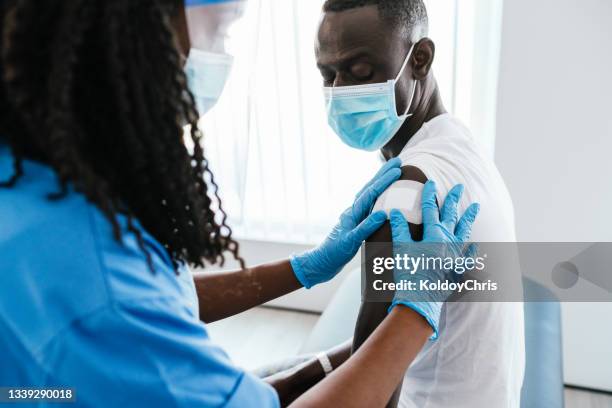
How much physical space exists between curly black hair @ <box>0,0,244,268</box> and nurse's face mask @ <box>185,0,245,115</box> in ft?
0.15

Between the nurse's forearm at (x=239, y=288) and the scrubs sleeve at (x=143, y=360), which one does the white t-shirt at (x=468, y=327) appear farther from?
the scrubs sleeve at (x=143, y=360)

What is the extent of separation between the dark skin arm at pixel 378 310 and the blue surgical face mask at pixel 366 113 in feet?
0.65

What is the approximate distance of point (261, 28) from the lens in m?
2.15

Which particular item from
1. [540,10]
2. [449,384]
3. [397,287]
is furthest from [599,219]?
[397,287]

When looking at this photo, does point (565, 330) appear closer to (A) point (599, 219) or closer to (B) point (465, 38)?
(A) point (599, 219)

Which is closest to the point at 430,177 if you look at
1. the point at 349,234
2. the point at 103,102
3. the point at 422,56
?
the point at 349,234

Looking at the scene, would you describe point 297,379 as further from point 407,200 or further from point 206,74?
point 206,74

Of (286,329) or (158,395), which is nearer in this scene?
(158,395)

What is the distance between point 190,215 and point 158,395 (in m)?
0.26

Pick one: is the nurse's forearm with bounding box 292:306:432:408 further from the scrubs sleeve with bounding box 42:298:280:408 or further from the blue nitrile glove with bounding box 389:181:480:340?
the scrubs sleeve with bounding box 42:298:280:408

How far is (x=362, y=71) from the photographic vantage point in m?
1.11

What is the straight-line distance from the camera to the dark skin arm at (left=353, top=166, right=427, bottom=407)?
0.98 metres

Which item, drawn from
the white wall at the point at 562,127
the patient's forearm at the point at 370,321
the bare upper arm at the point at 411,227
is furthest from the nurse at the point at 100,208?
the white wall at the point at 562,127

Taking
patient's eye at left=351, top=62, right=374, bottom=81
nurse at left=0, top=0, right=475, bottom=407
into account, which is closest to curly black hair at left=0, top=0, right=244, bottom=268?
nurse at left=0, top=0, right=475, bottom=407
